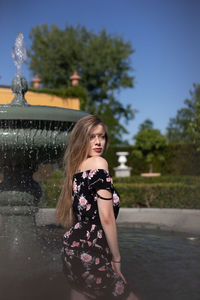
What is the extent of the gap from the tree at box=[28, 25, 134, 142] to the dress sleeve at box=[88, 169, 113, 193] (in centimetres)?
2950

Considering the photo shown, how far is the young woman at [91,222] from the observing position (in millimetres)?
1826

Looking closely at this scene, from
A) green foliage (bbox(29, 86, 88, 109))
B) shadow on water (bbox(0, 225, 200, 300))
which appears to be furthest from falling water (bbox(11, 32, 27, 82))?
green foliage (bbox(29, 86, 88, 109))

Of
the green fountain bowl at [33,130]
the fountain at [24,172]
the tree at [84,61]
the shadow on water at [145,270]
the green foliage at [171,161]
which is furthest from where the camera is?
the tree at [84,61]

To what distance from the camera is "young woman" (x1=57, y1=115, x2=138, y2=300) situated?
5.99 ft

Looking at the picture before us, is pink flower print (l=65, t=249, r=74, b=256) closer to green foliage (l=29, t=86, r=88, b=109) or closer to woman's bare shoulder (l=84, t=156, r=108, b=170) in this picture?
woman's bare shoulder (l=84, t=156, r=108, b=170)

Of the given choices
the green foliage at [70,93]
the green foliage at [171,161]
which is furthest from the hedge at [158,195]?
the green foliage at [70,93]

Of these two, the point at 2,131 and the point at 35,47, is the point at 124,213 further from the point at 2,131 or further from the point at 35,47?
the point at 35,47

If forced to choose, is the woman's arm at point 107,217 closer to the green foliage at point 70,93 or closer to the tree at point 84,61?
the green foliage at point 70,93

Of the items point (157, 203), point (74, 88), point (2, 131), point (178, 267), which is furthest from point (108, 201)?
point (74, 88)

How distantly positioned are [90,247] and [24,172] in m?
2.09

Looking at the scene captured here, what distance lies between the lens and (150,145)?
21.7 metres

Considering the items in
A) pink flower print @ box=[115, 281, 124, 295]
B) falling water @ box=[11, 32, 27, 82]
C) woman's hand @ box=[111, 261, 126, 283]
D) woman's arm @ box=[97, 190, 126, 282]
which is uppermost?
falling water @ box=[11, 32, 27, 82]

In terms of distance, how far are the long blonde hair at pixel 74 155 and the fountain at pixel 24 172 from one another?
828 mm

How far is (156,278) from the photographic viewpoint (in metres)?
2.80
